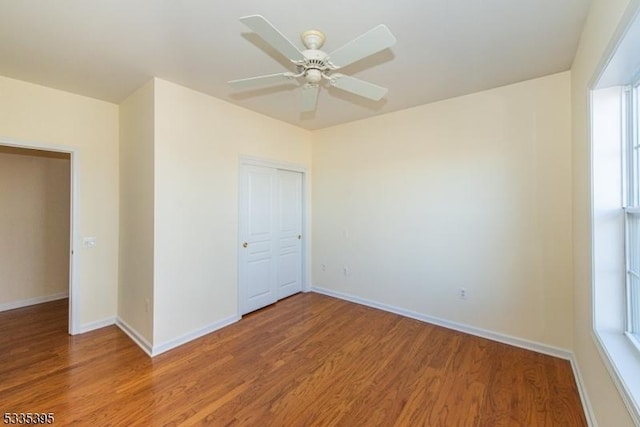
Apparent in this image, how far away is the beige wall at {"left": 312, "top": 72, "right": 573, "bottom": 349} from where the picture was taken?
2566mm

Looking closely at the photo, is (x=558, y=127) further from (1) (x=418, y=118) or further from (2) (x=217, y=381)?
(2) (x=217, y=381)

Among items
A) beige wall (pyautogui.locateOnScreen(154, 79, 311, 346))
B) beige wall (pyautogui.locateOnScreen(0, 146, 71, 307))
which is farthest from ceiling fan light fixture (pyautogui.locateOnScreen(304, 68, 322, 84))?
beige wall (pyautogui.locateOnScreen(0, 146, 71, 307))

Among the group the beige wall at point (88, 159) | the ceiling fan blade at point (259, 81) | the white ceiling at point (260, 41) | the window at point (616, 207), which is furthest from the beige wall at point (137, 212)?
the window at point (616, 207)

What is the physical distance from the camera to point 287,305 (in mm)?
3922

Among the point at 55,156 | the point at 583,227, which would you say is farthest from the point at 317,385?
the point at 55,156

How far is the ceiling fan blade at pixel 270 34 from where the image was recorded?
129 centimetres

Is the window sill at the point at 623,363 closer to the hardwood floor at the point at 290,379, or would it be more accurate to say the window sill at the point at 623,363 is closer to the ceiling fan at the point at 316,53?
the hardwood floor at the point at 290,379

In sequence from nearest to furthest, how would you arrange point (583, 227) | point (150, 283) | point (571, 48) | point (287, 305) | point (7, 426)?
point (7, 426) < point (583, 227) < point (571, 48) < point (150, 283) < point (287, 305)

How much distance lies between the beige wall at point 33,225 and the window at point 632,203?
5.97 metres

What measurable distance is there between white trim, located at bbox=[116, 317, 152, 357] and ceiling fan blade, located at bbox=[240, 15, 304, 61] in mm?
2877

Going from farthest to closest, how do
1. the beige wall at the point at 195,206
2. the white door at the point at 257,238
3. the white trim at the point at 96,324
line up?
the white door at the point at 257,238
the white trim at the point at 96,324
the beige wall at the point at 195,206

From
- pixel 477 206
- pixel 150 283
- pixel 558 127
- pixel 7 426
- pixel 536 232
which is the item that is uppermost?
pixel 558 127

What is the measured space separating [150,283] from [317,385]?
6.16 feet

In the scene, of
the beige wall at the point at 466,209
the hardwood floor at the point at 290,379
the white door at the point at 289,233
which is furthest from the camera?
the white door at the point at 289,233
